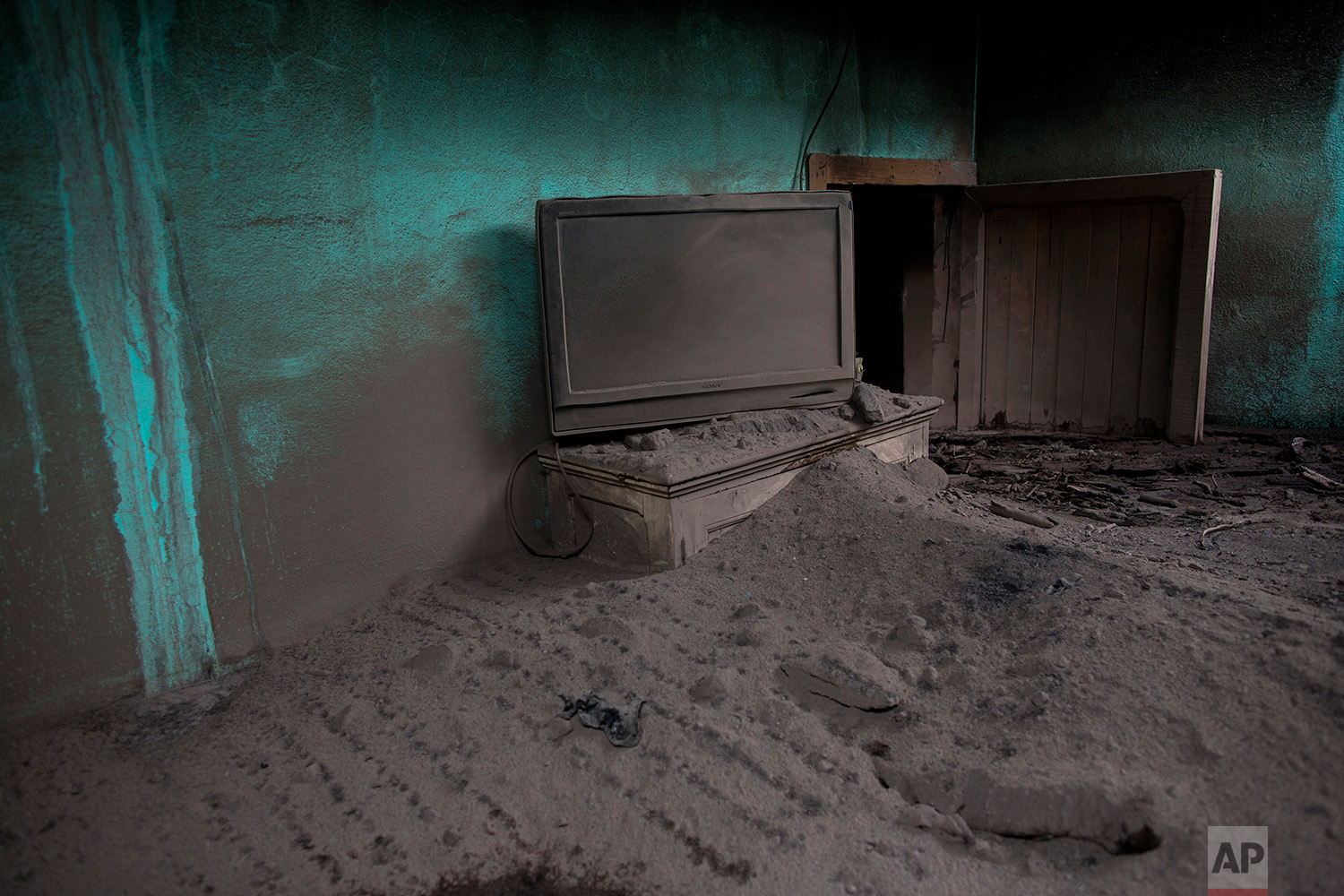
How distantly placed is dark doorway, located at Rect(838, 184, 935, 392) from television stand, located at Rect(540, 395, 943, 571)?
82.3 inches

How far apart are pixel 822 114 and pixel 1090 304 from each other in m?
2.03

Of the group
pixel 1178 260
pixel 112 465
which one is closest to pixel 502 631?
pixel 112 465

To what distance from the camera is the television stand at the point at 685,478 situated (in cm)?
296

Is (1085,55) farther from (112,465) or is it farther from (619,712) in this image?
(112,465)

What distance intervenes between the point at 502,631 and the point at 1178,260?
4.13 m

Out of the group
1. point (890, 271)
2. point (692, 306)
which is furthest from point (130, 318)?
point (890, 271)

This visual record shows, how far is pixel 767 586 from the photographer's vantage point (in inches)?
111

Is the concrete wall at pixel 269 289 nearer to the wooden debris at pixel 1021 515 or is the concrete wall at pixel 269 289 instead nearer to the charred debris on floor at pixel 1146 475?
the wooden debris at pixel 1021 515

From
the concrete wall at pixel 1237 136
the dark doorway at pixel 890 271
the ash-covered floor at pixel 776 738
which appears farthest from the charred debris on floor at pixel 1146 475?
the dark doorway at pixel 890 271

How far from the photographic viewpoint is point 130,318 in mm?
2377

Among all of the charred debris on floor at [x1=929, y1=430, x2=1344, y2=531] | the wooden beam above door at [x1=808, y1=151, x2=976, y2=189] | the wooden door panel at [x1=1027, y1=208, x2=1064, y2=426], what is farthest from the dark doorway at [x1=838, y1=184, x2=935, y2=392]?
the charred debris on floor at [x1=929, y1=430, x2=1344, y2=531]

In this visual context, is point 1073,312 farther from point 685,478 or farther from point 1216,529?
point 685,478

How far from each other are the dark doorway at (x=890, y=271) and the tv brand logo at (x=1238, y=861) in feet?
12.9

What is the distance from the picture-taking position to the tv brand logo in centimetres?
152
